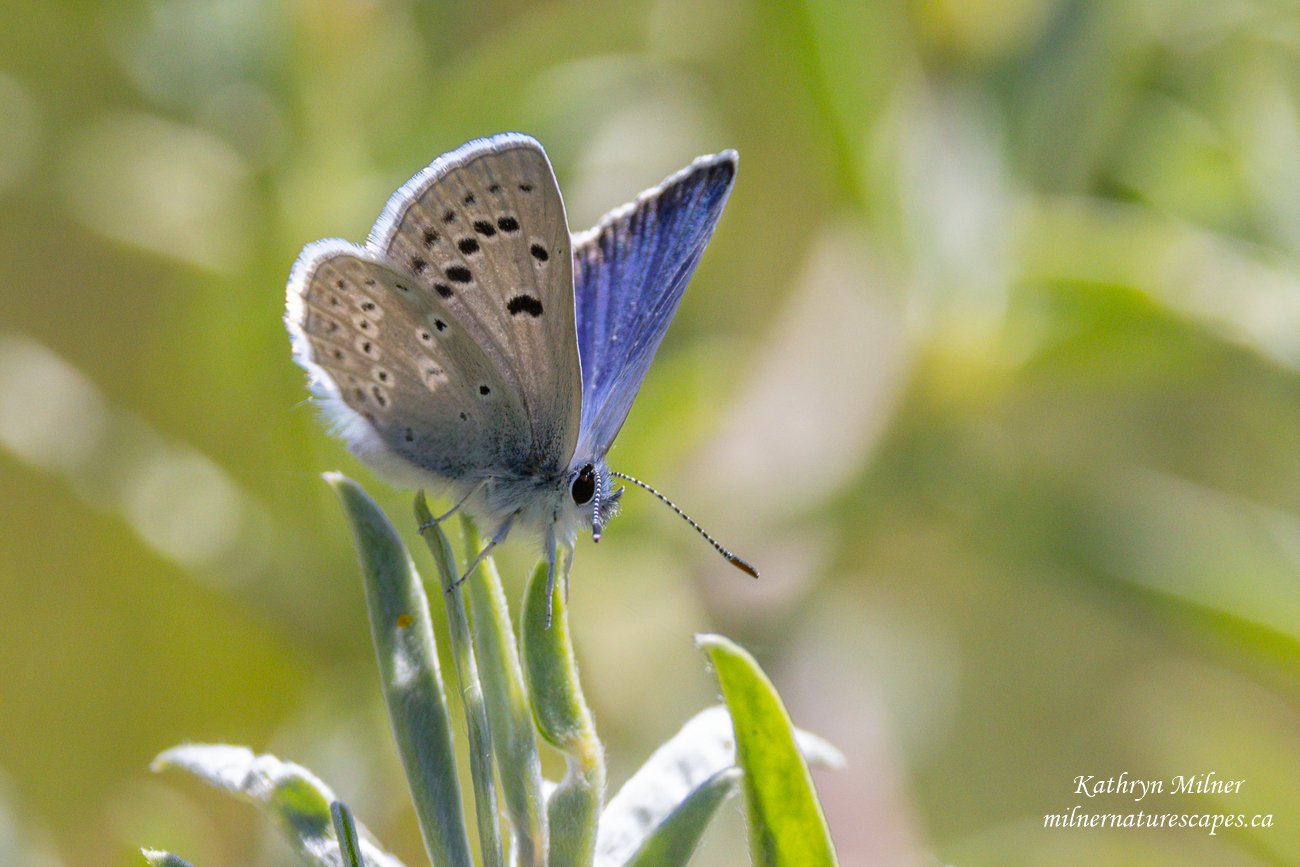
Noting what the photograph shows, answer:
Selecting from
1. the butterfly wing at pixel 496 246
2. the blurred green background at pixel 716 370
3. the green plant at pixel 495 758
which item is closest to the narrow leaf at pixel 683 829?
the green plant at pixel 495 758

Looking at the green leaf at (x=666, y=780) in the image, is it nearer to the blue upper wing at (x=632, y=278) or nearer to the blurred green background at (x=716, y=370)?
the blue upper wing at (x=632, y=278)

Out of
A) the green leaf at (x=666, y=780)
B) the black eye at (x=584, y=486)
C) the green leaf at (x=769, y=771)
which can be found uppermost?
the green leaf at (x=769, y=771)

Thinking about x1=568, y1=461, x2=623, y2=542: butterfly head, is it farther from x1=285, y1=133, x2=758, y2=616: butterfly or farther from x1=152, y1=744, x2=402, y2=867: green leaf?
x1=152, y1=744, x2=402, y2=867: green leaf

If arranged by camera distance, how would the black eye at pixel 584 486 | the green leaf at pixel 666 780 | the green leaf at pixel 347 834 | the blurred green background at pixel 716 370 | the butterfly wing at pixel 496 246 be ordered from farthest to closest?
the blurred green background at pixel 716 370 → the black eye at pixel 584 486 → the butterfly wing at pixel 496 246 → the green leaf at pixel 666 780 → the green leaf at pixel 347 834

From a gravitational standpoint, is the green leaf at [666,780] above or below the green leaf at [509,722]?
below

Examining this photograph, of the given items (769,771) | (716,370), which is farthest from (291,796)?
(716,370)

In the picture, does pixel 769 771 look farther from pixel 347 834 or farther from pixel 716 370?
pixel 716 370

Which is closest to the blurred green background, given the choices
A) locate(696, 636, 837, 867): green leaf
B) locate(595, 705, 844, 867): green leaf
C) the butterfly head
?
the butterfly head
